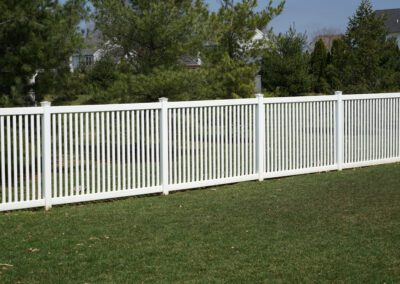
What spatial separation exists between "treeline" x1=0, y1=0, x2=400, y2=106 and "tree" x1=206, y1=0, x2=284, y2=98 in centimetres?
3

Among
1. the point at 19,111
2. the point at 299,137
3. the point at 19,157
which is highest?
the point at 19,111

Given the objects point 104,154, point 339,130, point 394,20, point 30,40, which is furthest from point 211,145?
point 394,20

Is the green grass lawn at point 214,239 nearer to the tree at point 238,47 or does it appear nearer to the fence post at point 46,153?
the fence post at point 46,153

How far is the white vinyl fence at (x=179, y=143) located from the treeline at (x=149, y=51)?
190cm

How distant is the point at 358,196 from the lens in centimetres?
959

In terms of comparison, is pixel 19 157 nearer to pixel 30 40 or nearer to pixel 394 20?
pixel 30 40

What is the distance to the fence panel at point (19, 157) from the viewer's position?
28.2 ft

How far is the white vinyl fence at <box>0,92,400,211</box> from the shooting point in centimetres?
901

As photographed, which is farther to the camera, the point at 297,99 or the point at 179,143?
the point at 297,99

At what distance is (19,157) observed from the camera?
29.0 feet

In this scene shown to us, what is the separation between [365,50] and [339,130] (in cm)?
1017

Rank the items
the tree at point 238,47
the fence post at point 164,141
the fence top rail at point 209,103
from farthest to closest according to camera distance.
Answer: the tree at point 238,47
the fence top rail at point 209,103
the fence post at point 164,141

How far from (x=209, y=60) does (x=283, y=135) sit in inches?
253

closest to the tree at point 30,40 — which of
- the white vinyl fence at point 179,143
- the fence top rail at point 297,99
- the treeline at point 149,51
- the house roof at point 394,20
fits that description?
the treeline at point 149,51
